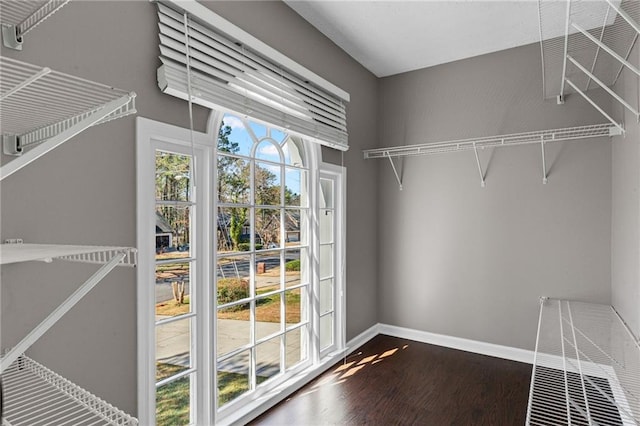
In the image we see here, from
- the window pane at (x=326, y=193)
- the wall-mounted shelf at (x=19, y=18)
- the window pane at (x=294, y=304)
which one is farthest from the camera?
the window pane at (x=326, y=193)

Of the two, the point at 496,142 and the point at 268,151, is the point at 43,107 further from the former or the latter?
the point at 496,142

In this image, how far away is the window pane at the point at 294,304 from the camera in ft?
8.59

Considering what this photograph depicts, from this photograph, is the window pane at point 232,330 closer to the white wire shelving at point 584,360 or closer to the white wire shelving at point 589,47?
the white wire shelving at point 584,360

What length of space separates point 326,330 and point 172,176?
1.88 m

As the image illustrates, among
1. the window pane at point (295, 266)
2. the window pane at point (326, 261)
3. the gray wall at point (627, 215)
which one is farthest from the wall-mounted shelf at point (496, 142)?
the window pane at point (295, 266)

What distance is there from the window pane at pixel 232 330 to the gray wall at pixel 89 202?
570 mm

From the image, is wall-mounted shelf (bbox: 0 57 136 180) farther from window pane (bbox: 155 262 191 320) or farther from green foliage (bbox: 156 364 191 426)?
green foliage (bbox: 156 364 191 426)

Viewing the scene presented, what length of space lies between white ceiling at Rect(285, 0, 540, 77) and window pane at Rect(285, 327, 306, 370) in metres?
2.27

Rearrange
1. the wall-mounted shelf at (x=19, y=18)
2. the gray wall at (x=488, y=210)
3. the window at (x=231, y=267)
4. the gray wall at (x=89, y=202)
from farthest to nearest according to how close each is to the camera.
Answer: the gray wall at (x=488, y=210) → the window at (x=231, y=267) → the gray wall at (x=89, y=202) → the wall-mounted shelf at (x=19, y=18)

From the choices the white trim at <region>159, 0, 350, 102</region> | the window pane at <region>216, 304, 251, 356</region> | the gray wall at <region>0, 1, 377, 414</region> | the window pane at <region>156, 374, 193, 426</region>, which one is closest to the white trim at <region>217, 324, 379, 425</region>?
the window pane at <region>156, 374, 193, 426</region>

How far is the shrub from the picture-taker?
6.98 ft

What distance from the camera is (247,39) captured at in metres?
2.08

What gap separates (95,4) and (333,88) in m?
1.73

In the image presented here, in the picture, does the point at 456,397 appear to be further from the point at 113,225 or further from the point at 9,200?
the point at 9,200
